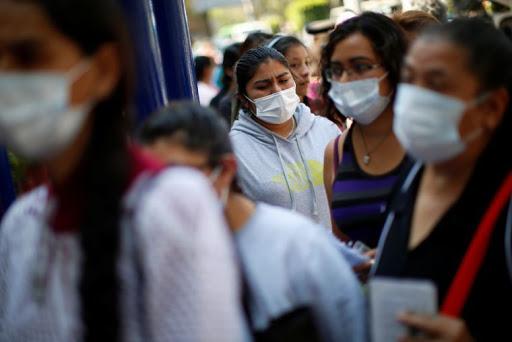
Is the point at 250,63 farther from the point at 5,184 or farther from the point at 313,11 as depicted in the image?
the point at 313,11

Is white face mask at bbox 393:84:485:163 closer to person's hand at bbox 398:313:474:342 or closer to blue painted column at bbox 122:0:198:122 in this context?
person's hand at bbox 398:313:474:342

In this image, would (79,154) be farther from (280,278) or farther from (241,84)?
(241,84)

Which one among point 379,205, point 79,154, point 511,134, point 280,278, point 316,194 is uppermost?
point 79,154

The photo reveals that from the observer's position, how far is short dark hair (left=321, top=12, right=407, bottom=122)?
10.1 ft

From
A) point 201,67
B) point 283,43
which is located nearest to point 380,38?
point 283,43

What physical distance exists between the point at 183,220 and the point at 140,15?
2045 mm

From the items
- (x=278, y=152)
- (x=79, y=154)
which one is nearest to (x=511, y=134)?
(x=79, y=154)

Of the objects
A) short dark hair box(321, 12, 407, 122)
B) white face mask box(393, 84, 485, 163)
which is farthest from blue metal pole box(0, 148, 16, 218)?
white face mask box(393, 84, 485, 163)

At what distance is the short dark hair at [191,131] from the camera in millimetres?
1908

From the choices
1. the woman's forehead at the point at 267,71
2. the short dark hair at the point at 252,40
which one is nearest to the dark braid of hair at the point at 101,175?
the woman's forehead at the point at 267,71

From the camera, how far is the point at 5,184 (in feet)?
13.8

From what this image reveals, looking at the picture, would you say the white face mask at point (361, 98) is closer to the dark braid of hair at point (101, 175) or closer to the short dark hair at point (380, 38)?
the short dark hair at point (380, 38)

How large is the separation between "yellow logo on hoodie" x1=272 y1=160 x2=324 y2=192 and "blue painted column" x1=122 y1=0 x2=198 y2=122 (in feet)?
2.14

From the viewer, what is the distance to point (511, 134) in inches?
80.7
